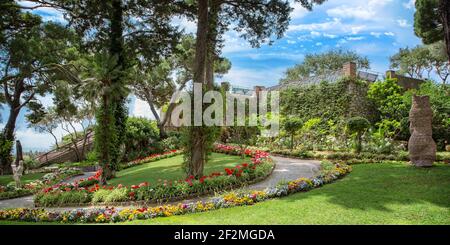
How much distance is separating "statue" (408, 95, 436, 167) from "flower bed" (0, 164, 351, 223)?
Result: 3641 mm

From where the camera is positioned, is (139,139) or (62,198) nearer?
(62,198)

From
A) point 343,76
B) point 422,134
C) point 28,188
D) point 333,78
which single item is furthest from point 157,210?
point 333,78

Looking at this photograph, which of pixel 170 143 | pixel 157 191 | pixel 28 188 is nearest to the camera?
pixel 157 191

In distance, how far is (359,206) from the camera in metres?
6.19

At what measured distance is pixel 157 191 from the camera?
348 inches

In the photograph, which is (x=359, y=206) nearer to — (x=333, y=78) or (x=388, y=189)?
(x=388, y=189)

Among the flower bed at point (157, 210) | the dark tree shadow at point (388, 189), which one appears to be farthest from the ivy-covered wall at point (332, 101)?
the flower bed at point (157, 210)

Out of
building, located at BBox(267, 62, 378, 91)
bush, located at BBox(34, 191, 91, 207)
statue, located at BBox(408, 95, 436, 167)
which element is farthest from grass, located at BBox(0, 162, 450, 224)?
building, located at BBox(267, 62, 378, 91)

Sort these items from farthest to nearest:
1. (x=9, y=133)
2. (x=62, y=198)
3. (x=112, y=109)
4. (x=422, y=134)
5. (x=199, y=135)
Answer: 1. (x=9, y=133)
2. (x=112, y=109)
3. (x=199, y=135)
4. (x=62, y=198)
5. (x=422, y=134)

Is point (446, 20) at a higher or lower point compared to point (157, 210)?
higher

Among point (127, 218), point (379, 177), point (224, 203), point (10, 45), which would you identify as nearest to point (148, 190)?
point (127, 218)

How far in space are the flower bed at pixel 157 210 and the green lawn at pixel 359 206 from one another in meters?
0.30

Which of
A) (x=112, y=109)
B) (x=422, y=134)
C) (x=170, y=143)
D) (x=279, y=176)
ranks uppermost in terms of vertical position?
(x=112, y=109)

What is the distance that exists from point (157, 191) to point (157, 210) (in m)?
1.85
